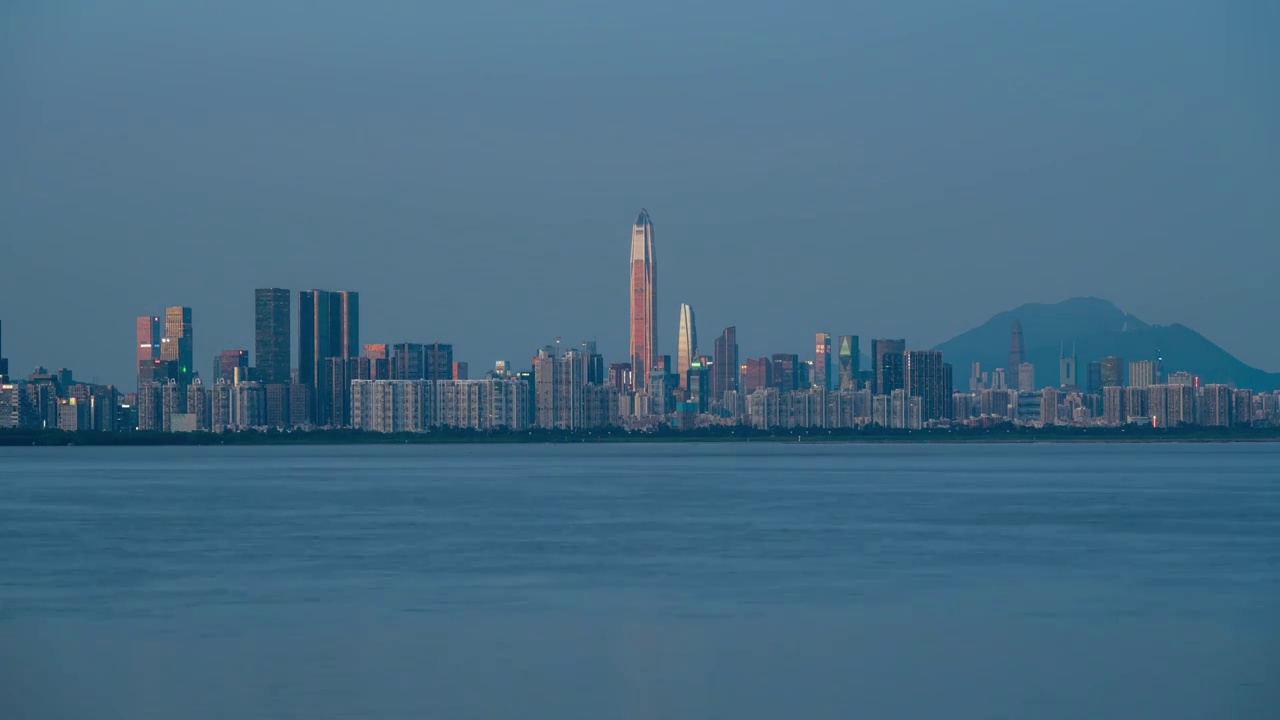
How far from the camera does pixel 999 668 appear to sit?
2462cm

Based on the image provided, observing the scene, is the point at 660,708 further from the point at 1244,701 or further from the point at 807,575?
the point at 807,575

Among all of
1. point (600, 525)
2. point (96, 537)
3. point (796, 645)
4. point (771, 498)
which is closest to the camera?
point (796, 645)

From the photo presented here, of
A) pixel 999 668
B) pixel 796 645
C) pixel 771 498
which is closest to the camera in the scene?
pixel 999 668

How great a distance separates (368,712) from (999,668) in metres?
10.3

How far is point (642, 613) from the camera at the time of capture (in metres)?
31.2

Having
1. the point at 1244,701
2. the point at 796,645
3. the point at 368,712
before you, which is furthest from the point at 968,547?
the point at 368,712

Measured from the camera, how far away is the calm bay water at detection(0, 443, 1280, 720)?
22.5 m

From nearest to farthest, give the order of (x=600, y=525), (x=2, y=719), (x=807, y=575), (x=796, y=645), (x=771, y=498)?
(x=2, y=719) < (x=796, y=645) < (x=807, y=575) < (x=600, y=525) < (x=771, y=498)

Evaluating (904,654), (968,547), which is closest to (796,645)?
(904,654)

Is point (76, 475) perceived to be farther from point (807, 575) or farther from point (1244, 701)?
point (1244, 701)

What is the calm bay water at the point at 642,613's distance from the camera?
22.5 meters

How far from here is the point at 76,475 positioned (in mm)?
122938

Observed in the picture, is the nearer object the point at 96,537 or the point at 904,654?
the point at 904,654

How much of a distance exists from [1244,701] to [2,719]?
17653mm
